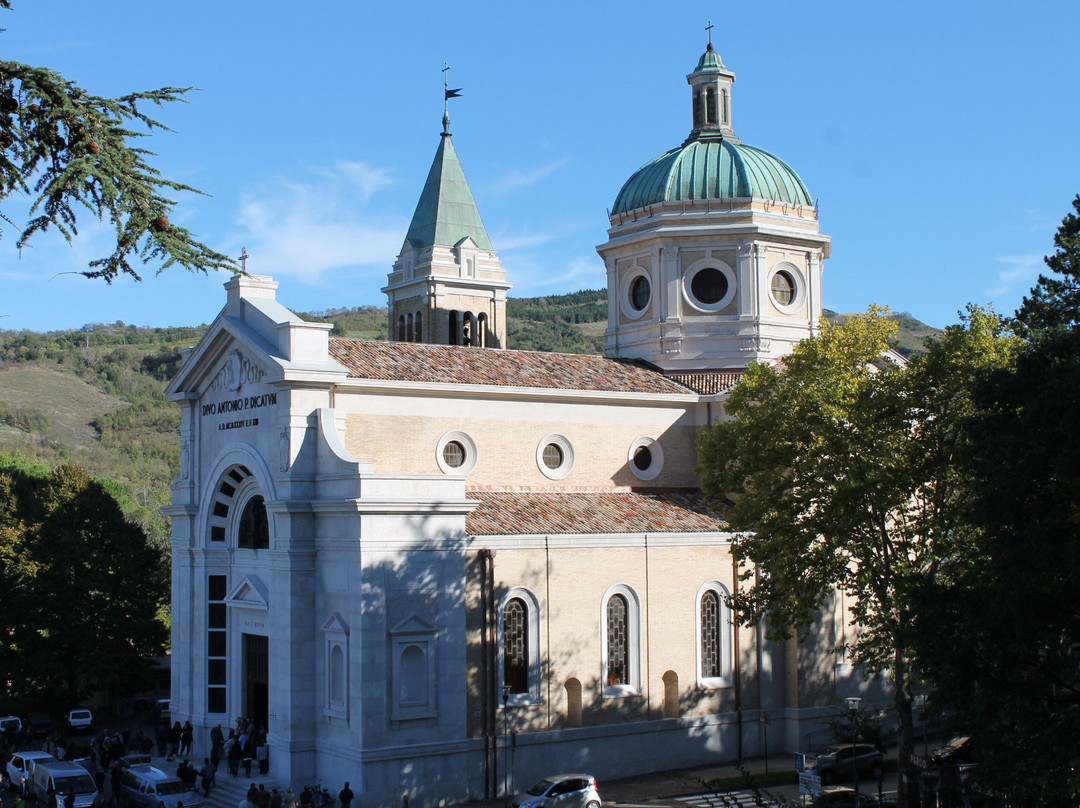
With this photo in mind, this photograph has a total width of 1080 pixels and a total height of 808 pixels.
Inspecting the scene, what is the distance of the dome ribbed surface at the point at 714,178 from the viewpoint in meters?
46.5

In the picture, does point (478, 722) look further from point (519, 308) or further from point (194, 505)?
point (519, 308)

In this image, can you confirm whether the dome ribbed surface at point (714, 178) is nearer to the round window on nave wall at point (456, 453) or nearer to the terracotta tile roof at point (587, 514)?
the terracotta tile roof at point (587, 514)

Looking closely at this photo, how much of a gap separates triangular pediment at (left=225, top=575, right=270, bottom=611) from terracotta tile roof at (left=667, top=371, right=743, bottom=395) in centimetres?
1650

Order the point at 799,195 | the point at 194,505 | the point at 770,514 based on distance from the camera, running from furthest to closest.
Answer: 1. the point at 799,195
2. the point at 194,505
3. the point at 770,514

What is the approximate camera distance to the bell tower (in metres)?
57.7

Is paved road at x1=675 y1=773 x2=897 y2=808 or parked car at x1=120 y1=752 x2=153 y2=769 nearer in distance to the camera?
paved road at x1=675 y1=773 x2=897 y2=808

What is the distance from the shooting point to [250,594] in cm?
3756

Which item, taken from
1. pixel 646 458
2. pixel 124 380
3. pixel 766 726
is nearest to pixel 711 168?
pixel 646 458

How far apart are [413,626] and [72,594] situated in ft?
69.5

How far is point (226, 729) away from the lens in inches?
1533

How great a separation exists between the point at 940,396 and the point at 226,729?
77.8 feet

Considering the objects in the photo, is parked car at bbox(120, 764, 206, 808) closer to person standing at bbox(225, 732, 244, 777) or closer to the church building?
person standing at bbox(225, 732, 244, 777)

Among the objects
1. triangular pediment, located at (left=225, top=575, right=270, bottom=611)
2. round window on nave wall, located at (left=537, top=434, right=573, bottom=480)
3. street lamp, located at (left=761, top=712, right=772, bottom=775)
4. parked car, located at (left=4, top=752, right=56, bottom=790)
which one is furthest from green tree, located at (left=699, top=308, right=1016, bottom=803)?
parked car, located at (left=4, top=752, right=56, bottom=790)

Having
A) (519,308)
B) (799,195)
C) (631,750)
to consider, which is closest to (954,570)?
(631,750)
